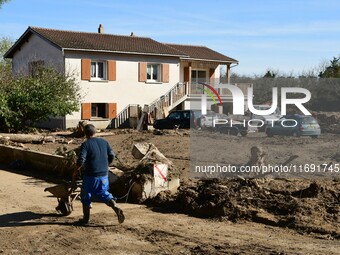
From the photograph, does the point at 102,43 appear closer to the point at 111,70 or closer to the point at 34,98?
the point at 111,70

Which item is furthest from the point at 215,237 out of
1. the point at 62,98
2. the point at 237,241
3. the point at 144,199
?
the point at 62,98

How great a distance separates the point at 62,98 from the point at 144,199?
20.1 m

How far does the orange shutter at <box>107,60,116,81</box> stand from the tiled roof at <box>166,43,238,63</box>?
7.22 m

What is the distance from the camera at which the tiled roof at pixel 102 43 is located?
110ft

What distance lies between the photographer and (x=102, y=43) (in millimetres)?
35625

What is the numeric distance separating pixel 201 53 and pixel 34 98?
18.1 meters

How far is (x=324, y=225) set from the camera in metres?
8.66

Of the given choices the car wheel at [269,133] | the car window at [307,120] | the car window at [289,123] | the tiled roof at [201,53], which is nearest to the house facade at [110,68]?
the tiled roof at [201,53]

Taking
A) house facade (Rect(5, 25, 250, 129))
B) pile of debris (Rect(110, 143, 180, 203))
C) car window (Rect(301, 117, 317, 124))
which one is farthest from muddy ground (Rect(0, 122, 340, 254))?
house facade (Rect(5, 25, 250, 129))

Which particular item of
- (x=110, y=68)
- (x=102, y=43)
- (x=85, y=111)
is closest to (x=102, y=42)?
(x=102, y=43)

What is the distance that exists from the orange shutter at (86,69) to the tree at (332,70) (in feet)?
77.6

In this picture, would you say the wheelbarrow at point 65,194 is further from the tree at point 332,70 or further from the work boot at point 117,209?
the tree at point 332,70

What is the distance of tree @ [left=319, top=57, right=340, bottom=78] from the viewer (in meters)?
47.7

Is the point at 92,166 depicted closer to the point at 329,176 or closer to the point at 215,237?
the point at 215,237
